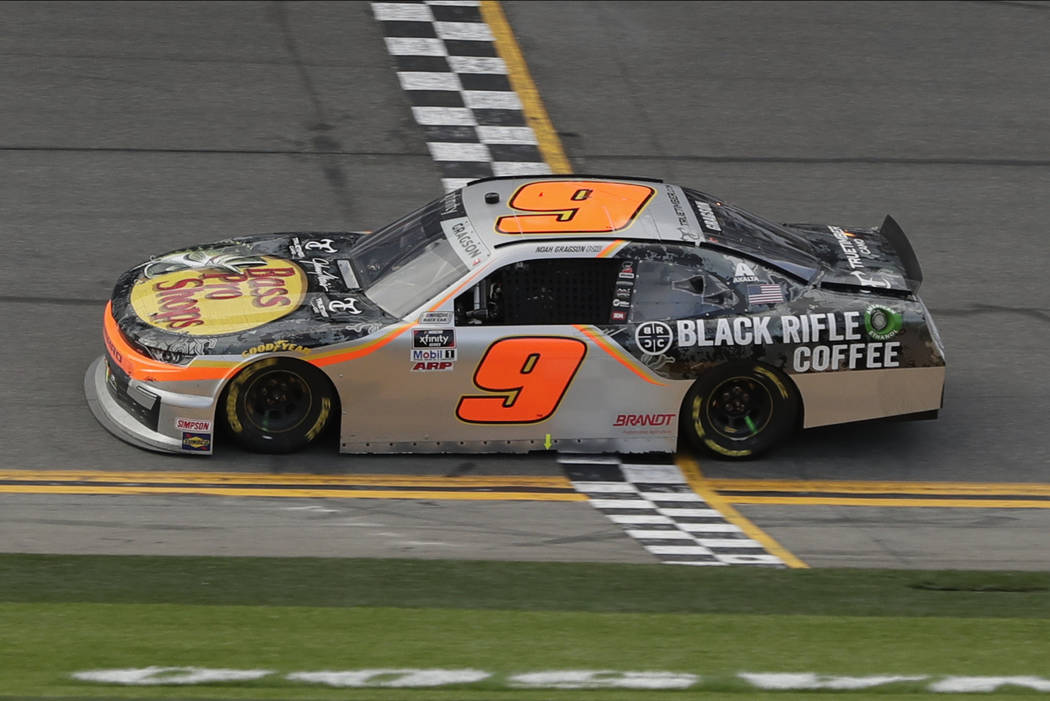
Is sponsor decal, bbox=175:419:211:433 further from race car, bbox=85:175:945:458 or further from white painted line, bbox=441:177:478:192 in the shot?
white painted line, bbox=441:177:478:192

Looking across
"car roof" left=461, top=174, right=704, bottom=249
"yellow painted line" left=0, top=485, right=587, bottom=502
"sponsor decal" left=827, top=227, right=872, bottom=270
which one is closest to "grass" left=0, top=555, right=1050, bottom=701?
"yellow painted line" left=0, top=485, right=587, bottom=502

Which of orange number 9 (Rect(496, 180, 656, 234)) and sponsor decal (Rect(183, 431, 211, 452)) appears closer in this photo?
sponsor decal (Rect(183, 431, 211, 452))

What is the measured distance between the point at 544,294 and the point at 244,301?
67.3 inches

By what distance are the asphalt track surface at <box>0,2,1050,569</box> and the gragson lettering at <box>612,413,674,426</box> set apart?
1.39 ft

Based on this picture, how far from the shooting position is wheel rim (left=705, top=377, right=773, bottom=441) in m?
9.12

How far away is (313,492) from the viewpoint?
8.66 meters

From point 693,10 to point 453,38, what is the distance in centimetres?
269

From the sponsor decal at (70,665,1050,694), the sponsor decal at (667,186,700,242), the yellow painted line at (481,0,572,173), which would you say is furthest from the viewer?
the yellow painted line at (481,0,572,173)

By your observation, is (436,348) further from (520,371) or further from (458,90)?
(458,90)

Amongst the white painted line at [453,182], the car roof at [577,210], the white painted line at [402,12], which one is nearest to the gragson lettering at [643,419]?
the car roof at [577,210]

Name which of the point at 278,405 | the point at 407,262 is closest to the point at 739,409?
the point at 407,262

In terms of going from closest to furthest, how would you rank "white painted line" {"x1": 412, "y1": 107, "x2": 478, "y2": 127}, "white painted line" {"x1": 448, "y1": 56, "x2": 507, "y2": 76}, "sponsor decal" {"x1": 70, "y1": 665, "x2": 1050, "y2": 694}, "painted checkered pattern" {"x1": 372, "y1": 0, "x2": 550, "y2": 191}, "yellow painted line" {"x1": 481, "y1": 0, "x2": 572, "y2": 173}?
"sponsor decal" {"x1": 70, "y1": 665, "x2": 1050, "y2": 694} < "painted checkered pattern" {"x1": 372, "y1": 0, "x2": 550, "y2": 191} < "yellow painted line" {"x1": 481, "y1": 0, "x2": 572, "y2": 173} < "white painted line" {"x1": 412, "y1": 107, "x2": 478, "y2": 127} < "white painted line" {"x1": 448, "y1": 56, "x2": 507, "y2": 76}

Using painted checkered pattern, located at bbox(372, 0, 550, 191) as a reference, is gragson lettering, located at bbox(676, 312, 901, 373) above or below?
below

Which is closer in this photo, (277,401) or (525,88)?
(277,401)
